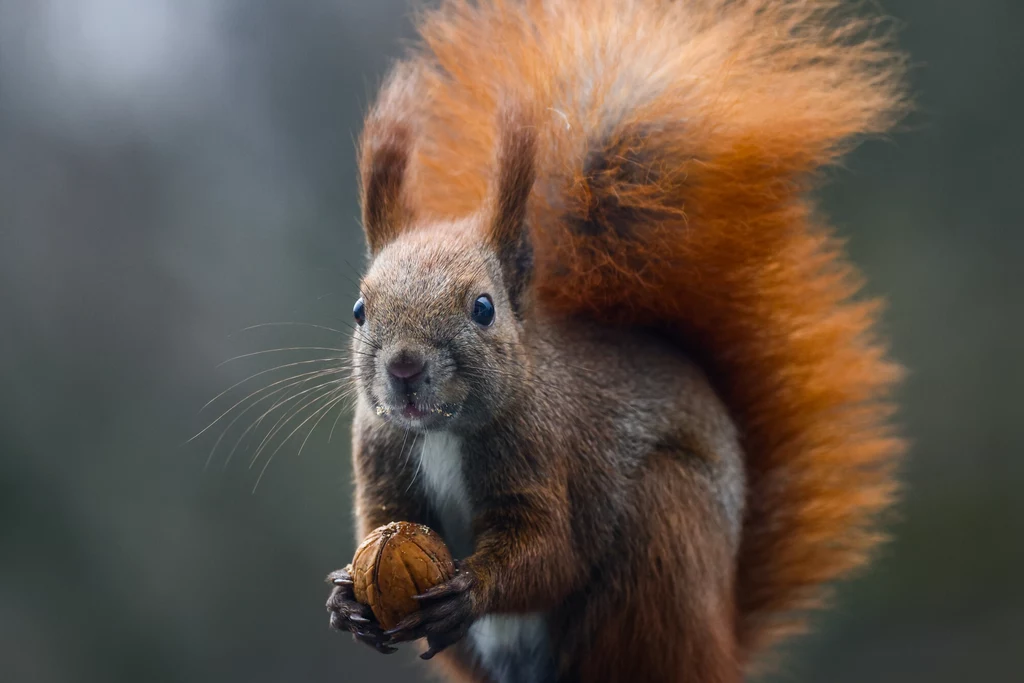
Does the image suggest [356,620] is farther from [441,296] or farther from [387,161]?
[387,161]

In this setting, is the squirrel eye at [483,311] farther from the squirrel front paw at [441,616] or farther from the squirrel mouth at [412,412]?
the squirrel front paw at [441,616]

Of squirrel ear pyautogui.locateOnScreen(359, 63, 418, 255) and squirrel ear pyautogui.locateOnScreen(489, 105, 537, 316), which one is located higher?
squirrel ear pyautogui.locateOnScreen(359, 63, 418, 255)

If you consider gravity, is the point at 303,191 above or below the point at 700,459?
above

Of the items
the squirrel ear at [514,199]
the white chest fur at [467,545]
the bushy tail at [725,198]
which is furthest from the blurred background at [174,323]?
the squirrel ear at [514,199]

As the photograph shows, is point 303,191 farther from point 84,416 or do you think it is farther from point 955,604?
point 955,604

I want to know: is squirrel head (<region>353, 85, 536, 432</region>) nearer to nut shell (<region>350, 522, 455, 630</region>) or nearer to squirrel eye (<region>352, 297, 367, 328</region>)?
squirrel eye (<region>352, 297, 367, 328</region>)

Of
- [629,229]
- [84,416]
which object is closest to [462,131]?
[629,229]

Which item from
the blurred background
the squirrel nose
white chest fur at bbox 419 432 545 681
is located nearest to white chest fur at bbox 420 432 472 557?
white chest fur at bbox 419 432 545 681
